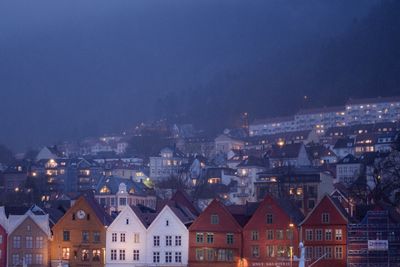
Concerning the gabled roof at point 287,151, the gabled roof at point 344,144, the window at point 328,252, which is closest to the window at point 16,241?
the window at point 328,252

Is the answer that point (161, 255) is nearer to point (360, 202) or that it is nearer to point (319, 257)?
point (319, 257)

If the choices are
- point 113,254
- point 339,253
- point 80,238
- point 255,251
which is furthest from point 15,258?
point 339,253

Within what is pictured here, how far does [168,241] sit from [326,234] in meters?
14.8

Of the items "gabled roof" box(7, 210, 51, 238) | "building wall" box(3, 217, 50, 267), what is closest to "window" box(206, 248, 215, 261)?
"building wall" box(3, 217, 50, 267)

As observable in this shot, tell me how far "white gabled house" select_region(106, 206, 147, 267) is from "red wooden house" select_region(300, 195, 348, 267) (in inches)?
601

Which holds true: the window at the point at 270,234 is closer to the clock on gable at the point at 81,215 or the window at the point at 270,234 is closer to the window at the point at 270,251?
the window at the point at 270,251

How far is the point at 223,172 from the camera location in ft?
520

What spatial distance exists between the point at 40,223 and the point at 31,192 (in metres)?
56.1

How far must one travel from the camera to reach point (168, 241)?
82188 millimetres

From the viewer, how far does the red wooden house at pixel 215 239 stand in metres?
80.9

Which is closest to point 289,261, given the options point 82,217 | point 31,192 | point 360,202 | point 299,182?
point 82,217

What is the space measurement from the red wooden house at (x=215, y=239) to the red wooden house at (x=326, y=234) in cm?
643

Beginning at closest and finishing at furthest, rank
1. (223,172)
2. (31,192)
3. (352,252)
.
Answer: (352,252) → (31,192) → (223,172)

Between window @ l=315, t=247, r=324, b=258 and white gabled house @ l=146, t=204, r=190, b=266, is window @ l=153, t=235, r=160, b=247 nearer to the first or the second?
white gabled house @ l=146, t=204, r=190, b=266
